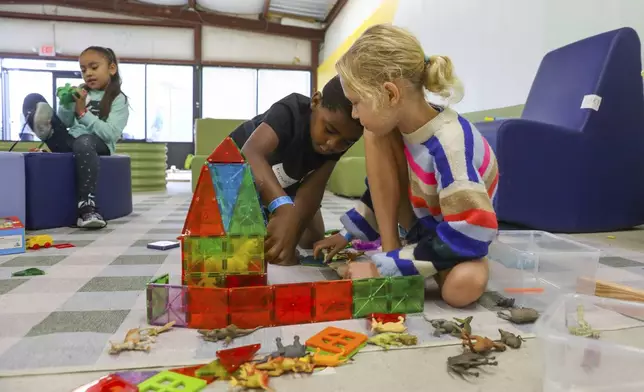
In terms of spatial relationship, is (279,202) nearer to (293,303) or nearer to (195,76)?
(293,303)

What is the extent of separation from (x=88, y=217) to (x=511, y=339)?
1681mm

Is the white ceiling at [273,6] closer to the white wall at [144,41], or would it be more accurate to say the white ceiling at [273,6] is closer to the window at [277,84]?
the white wall at [144,41]

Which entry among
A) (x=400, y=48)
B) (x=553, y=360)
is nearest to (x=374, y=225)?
(x=400, y=48)

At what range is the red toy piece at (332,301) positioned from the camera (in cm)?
83

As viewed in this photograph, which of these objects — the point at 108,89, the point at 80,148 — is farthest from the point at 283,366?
the point at 108,89

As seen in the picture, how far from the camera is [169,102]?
707 centimetres

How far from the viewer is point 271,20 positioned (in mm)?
6770

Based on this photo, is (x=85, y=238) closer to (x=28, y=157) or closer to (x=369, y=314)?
(x=28, y=157)

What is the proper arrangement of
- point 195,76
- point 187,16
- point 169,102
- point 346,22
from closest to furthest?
point 346,22
point 187,16
point 195,76
point 169,102

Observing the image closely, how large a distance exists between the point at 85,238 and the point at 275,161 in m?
0.80

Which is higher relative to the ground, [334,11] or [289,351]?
[334,11]

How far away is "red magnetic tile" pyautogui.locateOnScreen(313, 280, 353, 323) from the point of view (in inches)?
32.7

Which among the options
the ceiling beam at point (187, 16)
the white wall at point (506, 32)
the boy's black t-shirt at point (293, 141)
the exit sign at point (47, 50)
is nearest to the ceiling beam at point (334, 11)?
the ceiling beam at point (187, 16)

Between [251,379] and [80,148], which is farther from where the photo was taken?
[80,148]
